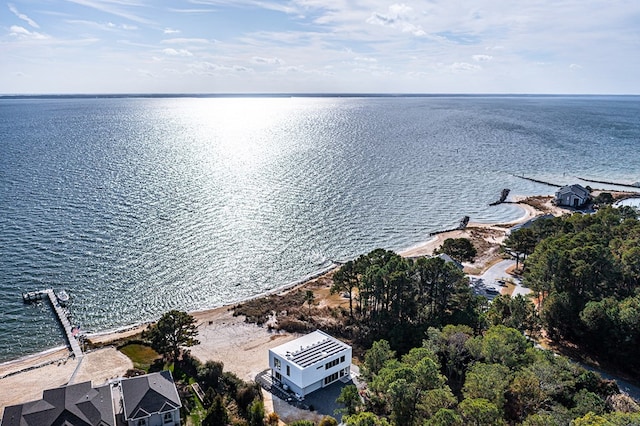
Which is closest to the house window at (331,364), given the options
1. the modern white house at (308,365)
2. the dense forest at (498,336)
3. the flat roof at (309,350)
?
the modern white house at (308,365)

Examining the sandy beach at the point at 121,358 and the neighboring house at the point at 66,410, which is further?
the sandy beach at the point at 121,358

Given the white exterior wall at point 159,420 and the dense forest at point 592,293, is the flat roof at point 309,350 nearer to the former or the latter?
the white exterior wall at point 159,420

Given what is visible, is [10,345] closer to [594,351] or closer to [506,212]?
[594,351]

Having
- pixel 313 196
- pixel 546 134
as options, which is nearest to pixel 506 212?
pixel 313 196

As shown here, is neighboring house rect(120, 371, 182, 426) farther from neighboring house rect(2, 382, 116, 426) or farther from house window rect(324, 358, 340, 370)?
house window rect(324, 358, 340, 370)

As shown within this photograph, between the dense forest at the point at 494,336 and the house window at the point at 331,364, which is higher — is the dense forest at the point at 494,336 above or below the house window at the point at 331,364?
above

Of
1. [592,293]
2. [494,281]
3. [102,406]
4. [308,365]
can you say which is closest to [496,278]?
[494,281]

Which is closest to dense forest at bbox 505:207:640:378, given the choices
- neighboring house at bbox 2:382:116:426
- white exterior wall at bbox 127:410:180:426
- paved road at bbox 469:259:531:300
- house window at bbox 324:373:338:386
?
paved road at bbox 469:259:531:300
